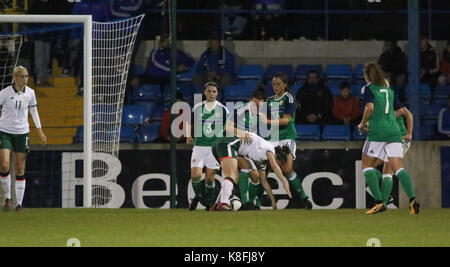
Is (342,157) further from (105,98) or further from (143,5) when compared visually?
(143,5)

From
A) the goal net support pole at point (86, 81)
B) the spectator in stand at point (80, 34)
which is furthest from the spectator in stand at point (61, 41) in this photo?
the goal net support pole at point (86, 81)

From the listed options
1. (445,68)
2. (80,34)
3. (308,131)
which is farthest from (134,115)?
(445,68)

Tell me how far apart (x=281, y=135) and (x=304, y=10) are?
279 inches

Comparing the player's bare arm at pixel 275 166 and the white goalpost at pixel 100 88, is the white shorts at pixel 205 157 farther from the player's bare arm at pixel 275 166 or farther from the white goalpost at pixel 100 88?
the white goalpost at pixel 100 88

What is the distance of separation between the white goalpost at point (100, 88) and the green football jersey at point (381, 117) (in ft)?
13.8

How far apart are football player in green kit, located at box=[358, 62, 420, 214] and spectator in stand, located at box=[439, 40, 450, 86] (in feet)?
24.9

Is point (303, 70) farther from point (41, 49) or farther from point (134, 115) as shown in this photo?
point (41, 49)

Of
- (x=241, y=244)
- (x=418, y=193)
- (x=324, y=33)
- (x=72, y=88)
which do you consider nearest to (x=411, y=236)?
(x=241, y=244)

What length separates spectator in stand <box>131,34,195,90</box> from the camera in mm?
20984

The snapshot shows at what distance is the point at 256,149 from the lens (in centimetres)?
1585

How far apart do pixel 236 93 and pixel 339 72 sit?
222 centimetres

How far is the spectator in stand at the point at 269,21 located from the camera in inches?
884

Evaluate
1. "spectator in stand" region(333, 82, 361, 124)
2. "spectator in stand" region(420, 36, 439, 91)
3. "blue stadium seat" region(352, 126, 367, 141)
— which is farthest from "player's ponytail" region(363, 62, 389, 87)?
"spectator in stand" region(420, 36, 439, 91)

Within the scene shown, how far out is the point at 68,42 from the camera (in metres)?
21.6
